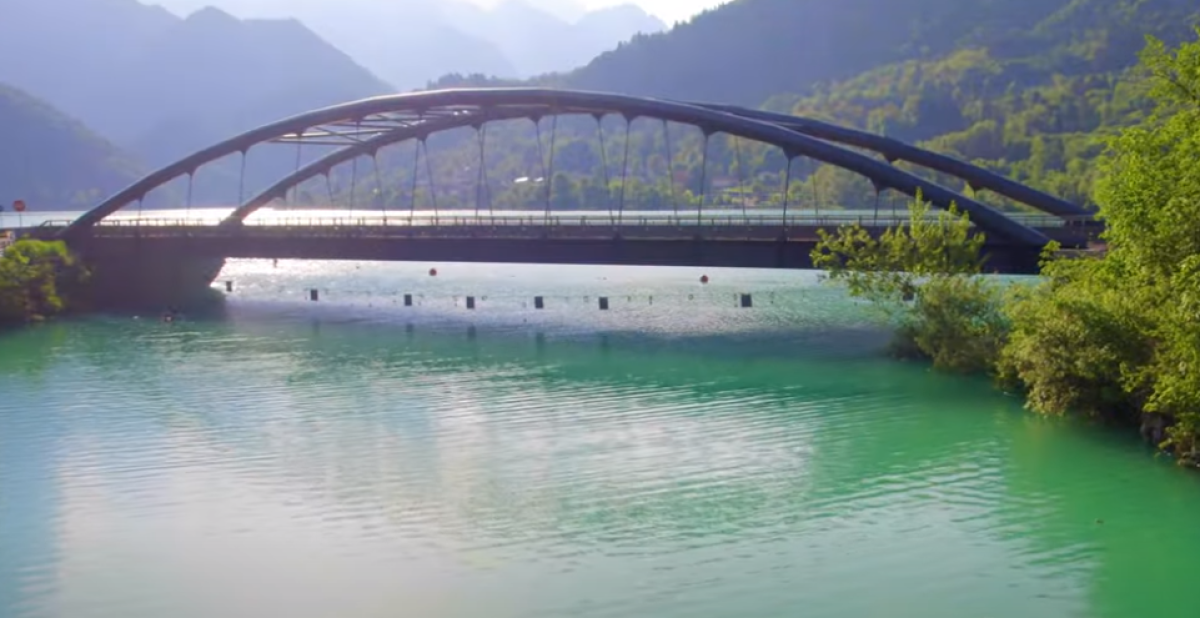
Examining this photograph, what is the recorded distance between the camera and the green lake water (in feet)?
66.5

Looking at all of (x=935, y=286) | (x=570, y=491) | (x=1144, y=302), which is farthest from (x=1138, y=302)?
(x=570, y=491)

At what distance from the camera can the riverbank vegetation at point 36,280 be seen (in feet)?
201

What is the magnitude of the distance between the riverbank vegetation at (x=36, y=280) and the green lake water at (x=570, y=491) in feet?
46.0

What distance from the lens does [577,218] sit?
205 feet

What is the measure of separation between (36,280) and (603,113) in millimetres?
32596

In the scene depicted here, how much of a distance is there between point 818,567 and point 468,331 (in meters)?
37.6

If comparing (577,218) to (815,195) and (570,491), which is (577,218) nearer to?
(815,195)

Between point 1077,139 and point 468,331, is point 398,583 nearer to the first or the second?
point 468,331

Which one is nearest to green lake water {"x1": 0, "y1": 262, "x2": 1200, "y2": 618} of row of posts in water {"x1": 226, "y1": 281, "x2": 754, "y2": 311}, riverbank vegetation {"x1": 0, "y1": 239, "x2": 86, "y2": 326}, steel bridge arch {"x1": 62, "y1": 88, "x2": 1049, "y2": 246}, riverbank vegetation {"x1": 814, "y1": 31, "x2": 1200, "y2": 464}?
riverbank vegetation {"x1": 814, "y1": 31, "x2": 1200, "y2": 464}

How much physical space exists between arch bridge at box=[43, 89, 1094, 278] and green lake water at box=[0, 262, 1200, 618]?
250 inches

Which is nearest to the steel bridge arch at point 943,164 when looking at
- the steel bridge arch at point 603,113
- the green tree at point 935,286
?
the steel bridge arch at point 603,113

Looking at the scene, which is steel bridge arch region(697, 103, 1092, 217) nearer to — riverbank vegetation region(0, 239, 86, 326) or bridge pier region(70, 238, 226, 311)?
bridge pier region(70, 238, 226, 311)

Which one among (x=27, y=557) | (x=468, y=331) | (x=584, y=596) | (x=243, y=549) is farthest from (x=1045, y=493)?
(x=468, y=331)

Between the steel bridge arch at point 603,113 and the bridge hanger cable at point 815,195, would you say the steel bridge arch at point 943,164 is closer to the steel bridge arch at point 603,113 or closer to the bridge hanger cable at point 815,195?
the steel bridge arch at point 603,113
